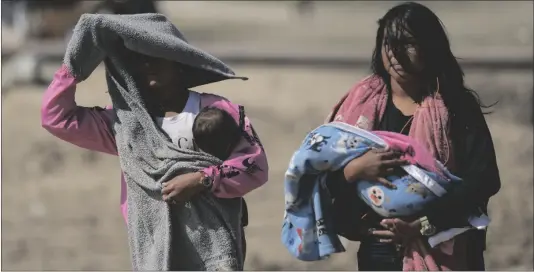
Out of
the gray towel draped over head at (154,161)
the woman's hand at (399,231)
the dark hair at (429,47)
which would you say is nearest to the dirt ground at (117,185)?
the gray towel draped over head at (154,161)

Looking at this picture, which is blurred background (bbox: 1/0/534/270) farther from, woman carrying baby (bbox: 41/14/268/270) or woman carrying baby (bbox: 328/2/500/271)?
woman carrying baby (bbox: 328/2/500/271)

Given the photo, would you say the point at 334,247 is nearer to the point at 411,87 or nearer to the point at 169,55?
the point at 411,87

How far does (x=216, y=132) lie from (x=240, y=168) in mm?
145

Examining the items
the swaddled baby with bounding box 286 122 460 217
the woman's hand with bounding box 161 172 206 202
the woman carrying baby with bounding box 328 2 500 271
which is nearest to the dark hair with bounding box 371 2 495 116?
the woman carrying baby with bounding box 328 2 500 271

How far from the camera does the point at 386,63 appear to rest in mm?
3387

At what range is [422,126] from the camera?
3.32 metres

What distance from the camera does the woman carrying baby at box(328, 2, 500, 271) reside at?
3.29m

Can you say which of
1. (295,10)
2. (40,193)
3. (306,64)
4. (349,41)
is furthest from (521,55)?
(295,10)

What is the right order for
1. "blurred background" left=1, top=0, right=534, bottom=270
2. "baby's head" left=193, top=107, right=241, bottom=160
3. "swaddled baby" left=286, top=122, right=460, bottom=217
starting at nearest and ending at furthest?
"swaddled baby" left=286, top=122, right=460, bottom=217 < "baby's head" left=193, top=107, right=241, bottom=160 < "blurred background" left=1, top=0, right=534, bottom=270

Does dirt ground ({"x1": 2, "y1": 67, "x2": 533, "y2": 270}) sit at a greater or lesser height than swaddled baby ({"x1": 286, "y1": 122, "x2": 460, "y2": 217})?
lesser

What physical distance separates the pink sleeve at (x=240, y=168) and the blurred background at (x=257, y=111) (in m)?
0.56

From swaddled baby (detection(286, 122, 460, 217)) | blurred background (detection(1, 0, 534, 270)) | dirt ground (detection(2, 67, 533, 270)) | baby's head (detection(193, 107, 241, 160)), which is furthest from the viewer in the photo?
blurred background (detection(1, 0, 534, 270))

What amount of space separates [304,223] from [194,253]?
15.6 inches

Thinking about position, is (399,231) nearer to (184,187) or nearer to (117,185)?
(184,187)
